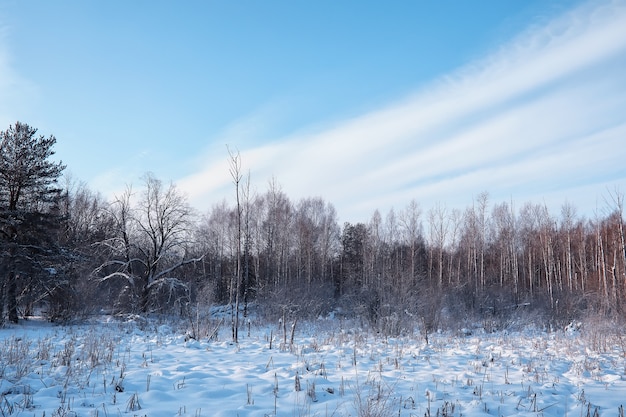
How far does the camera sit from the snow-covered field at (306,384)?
16.2ft

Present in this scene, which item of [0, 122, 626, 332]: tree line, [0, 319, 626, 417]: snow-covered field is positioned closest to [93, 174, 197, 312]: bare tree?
[0, 122, 626, 332]: tree line

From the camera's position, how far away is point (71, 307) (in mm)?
19906

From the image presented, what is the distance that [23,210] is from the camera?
1961cm

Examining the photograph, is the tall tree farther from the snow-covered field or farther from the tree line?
the snow-covered field

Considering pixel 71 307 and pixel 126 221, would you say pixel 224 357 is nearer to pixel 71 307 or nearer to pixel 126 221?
pixel 71 307

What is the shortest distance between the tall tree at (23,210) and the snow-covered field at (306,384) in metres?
12.2

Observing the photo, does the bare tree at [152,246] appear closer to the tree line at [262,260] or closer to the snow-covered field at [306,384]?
the tree line at [262,260]

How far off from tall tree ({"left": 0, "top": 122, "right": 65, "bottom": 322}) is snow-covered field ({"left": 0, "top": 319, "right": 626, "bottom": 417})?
40.1ft

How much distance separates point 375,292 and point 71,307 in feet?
49.2

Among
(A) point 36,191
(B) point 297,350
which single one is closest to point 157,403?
(B) point 297,350

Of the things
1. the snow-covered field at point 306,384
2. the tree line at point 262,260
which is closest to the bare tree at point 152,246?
the tree line at point 262,260

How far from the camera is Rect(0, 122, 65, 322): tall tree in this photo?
61.3ft

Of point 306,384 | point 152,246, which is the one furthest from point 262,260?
point 306,384

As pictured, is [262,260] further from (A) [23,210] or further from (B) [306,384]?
(B) [306,384]
